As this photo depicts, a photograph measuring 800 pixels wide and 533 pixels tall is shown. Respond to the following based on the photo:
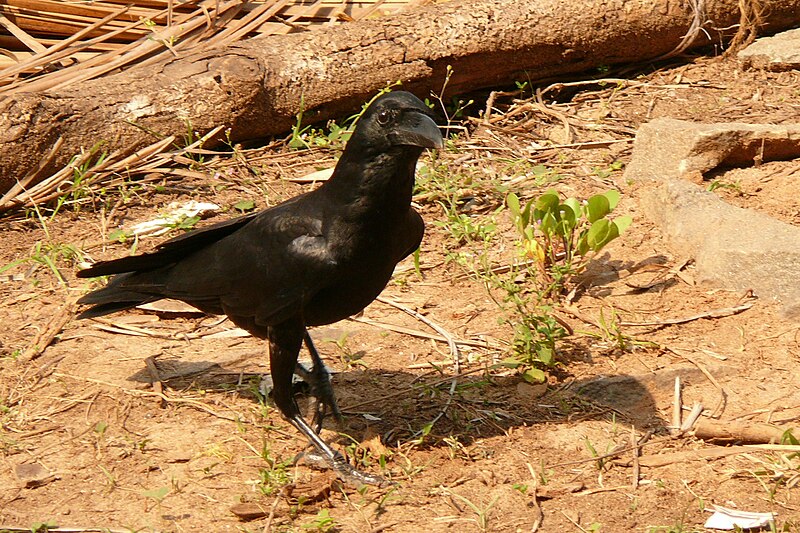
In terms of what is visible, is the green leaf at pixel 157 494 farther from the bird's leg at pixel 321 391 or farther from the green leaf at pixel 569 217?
the green leaf at pixel 569 217

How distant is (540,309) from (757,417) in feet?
3.50

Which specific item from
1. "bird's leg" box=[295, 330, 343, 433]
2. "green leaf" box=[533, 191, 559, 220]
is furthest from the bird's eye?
"green leaf" box=[533, 191, 559, 220]

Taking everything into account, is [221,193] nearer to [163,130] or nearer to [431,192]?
[163,130]

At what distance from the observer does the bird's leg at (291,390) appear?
12.7ft

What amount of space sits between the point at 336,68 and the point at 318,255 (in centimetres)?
313

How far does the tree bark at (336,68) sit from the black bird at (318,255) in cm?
194

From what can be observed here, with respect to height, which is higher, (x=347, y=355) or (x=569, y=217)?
(x=569, y=217)

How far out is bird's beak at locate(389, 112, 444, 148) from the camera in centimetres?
347

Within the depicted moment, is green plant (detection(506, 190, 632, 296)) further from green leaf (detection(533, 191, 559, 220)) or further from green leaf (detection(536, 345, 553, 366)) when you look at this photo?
green leaf (detection(536, 345, 553, 366))

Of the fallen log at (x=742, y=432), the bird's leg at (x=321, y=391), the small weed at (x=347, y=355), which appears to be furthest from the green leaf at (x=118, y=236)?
the fallen log at (x=742, y=432)

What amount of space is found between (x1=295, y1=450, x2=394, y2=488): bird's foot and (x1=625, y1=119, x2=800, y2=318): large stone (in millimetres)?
2141

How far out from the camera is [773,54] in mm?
7242

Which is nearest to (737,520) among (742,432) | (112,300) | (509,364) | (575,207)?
(742,432)

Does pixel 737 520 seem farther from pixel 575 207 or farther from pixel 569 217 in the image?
pixel 575 207
